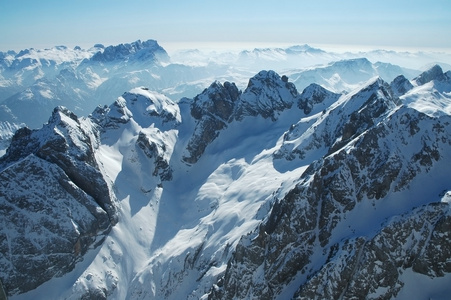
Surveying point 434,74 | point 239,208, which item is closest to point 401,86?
point 434,74

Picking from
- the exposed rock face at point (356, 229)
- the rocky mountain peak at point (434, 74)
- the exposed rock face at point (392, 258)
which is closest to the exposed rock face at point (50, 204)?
the exposed rock face at point (356, 229)

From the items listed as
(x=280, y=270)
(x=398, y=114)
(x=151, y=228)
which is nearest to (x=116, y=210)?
(x=151, y=228)

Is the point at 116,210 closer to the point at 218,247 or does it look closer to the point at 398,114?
the point at 218,247

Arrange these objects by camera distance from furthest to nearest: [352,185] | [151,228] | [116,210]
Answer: [151,228]
[116,210]
[352,185]

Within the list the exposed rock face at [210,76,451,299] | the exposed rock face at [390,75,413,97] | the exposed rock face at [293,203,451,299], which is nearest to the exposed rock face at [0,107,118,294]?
the exposed rock face at [210,76,451,299]

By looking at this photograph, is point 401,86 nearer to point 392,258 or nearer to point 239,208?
point 239,208

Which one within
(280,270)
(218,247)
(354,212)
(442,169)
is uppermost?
(442,169)
